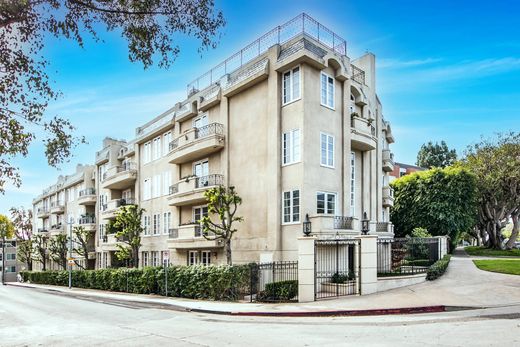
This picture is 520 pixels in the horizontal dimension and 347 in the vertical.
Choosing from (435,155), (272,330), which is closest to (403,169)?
(435,155)

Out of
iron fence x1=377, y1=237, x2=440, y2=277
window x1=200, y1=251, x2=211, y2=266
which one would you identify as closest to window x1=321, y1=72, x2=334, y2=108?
iron fence x1=377, y1=237, x2=440, y2=277

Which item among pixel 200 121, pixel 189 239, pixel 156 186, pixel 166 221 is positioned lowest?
pixel 189 239

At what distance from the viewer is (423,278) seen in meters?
20.7

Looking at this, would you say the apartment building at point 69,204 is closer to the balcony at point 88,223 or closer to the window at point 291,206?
the balcony at point 88,223

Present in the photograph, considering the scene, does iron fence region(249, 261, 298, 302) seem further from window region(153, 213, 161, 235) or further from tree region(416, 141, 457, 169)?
tree region(416, 141, 457, 169)

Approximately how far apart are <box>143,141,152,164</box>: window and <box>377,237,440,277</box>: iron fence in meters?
20.8

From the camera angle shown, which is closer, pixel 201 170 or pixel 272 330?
pixel 272 330

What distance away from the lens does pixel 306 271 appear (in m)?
18.1

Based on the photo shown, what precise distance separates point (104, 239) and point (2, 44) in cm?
3496

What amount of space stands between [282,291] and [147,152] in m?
22.9

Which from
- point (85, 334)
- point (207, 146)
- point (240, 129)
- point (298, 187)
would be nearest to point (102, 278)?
point (207, 146)

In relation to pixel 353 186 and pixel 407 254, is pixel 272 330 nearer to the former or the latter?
pixel 353 186

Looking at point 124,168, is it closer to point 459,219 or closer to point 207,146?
point 207,146

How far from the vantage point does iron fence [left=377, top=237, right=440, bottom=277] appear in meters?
25.4
